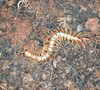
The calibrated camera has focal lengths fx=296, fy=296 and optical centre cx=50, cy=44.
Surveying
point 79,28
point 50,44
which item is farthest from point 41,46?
point 79,28

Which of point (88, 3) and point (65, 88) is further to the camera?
point (88, 3)

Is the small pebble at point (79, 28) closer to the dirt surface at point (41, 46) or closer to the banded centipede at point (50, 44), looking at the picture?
the dirt surface at point (41, 46)

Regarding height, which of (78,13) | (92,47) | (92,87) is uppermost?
(78,13)

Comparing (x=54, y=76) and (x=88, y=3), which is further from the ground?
(x=88, y=3)

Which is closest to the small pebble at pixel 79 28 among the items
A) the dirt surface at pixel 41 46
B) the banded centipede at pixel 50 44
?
the dirt surface at pixel 41 46

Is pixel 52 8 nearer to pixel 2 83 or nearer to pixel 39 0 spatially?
pixel 39 0

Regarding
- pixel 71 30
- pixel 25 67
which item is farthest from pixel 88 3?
pixel 25 67
